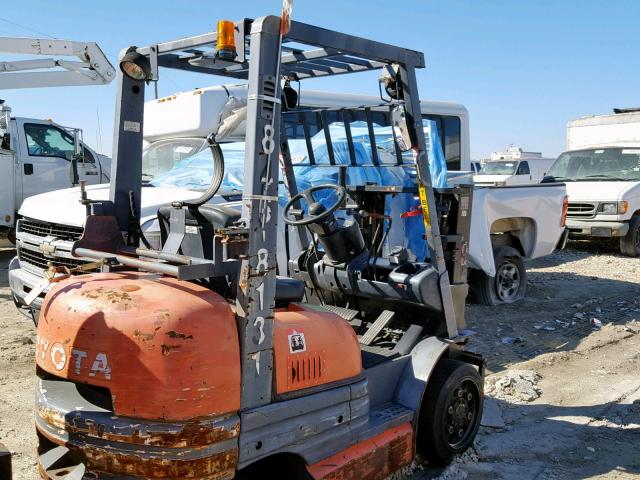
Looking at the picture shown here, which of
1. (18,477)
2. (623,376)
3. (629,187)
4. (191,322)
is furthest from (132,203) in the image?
(629,187)

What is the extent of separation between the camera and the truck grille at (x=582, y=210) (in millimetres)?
13344

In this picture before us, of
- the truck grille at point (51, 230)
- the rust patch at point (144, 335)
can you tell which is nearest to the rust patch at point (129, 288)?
the rust patch at point (144, 335)

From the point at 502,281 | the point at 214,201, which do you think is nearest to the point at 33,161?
the point at 214,201

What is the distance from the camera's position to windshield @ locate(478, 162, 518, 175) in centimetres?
2473

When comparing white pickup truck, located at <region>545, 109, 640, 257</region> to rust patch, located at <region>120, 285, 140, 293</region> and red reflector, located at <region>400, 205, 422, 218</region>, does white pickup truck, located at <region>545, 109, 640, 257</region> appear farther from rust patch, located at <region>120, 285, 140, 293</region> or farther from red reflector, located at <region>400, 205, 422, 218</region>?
rust patch, located at <region>120, 285, 140, 293</region>

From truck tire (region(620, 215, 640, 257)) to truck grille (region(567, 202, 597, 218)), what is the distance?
0.84 m

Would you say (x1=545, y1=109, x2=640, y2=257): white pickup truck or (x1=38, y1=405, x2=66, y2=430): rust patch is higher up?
(x1=545, y1=109, x2=640, y2=257): white pickup truck

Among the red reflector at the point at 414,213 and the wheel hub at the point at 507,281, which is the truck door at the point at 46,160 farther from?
the red reflector at the point at 414,213

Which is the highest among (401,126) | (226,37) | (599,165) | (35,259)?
(226,37)

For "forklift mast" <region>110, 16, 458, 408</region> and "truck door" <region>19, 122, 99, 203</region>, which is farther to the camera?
"truck door" <region>19, 122, 99, 203</region>

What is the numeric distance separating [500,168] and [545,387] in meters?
20.5

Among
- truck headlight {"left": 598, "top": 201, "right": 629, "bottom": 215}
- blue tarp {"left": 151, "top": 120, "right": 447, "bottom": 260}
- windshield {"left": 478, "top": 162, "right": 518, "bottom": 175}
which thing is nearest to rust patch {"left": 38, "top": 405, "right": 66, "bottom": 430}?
blue tarp {"left": 151, "top": 120, "right": 447, "bottom": 260}

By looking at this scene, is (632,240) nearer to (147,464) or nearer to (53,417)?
(147,464)

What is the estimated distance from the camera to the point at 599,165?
14344 mm
